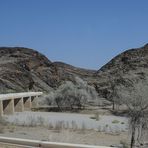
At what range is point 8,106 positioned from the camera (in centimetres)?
5359

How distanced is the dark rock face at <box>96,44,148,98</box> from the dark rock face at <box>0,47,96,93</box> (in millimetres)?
6421

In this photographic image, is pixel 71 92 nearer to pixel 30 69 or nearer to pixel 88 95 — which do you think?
pixel 88 95

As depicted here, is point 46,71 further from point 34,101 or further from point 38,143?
point 38,143

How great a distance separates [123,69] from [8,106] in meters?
56.1

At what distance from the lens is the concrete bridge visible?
5253 centimetres

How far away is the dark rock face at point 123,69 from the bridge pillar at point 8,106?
31.5 metres

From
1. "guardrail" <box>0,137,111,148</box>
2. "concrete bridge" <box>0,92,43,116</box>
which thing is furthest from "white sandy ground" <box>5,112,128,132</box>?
"guardrail" <box>0,137,111,148</box>

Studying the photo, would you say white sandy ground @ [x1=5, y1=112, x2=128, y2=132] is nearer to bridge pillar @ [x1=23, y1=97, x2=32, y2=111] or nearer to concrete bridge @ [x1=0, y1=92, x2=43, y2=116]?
concrete bridge @ [x1=0, y1=92, x2=43, y2=116]

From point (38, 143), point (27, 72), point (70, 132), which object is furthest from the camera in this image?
point (27, 72)

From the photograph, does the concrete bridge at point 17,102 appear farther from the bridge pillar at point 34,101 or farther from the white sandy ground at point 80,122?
the white sandy ground at point 80,122

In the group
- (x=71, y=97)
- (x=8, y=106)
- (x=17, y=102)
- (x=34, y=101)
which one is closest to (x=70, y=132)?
(x=8, y=106)

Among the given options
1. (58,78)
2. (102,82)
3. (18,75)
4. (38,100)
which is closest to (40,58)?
(58,78)

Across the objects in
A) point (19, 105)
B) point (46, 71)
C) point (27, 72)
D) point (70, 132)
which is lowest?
point (70, 132)

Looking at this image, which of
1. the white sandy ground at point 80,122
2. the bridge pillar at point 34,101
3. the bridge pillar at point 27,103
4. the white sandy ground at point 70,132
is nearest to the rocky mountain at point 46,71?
the bridge pillar at point 34,101
